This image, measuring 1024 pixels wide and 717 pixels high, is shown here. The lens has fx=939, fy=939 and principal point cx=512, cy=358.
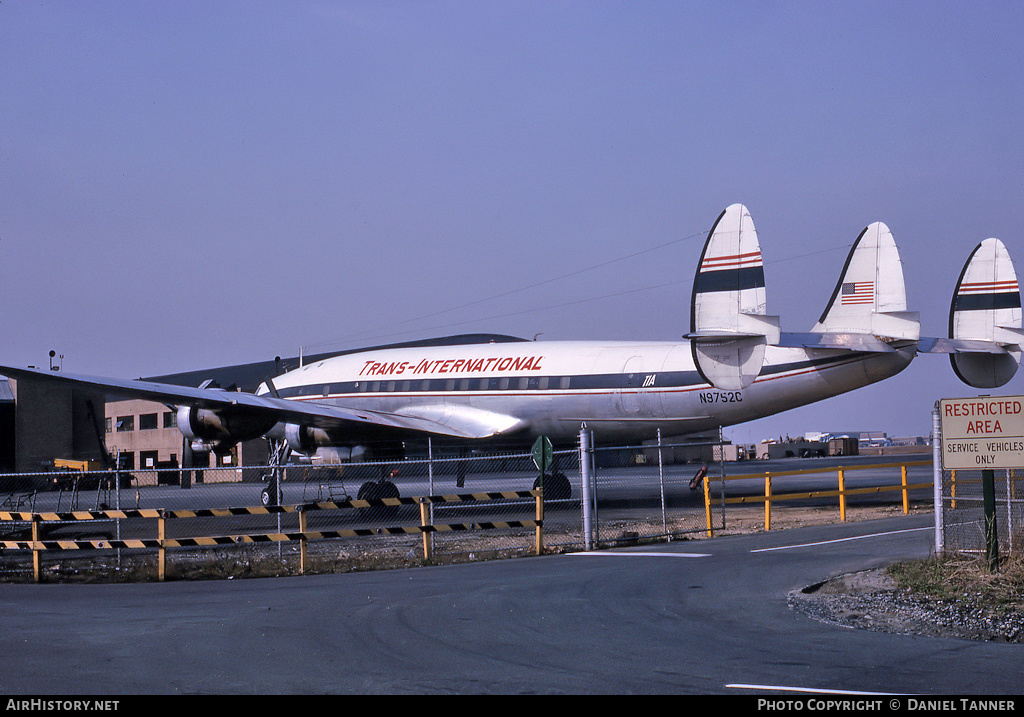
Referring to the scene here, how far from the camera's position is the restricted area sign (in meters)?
11.1

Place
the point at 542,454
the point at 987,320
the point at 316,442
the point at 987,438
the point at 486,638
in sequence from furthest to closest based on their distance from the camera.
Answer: the point at 316,442 < the point at 987,320 < the point at 542,454 < the point at 987,438 < the point at 486,638

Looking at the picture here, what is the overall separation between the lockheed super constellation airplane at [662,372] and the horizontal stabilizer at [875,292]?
28 millimetres

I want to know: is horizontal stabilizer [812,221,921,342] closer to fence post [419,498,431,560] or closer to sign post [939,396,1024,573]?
sign post [939,396,1024,573]

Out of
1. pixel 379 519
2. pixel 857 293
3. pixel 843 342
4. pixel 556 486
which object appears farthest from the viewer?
pixel 556 486

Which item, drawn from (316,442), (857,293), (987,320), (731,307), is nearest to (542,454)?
(731,307)

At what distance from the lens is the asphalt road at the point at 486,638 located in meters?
6.84

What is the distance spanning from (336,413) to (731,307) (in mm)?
13121

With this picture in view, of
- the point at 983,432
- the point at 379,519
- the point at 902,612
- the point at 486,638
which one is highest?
the point at 983,432

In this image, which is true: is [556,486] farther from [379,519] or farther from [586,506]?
[586,506]

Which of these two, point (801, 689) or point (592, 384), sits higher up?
point (592, 384)

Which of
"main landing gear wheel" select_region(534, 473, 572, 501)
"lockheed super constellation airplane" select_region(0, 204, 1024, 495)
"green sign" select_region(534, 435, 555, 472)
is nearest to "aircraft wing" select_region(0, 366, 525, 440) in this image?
"lockheed super constellation airplane" select_region(0, 204, 1024, 495)

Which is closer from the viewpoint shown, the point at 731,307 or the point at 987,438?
the point at 987,438

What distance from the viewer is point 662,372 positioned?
23.5m

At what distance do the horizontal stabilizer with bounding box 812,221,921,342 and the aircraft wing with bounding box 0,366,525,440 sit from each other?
994 cm
